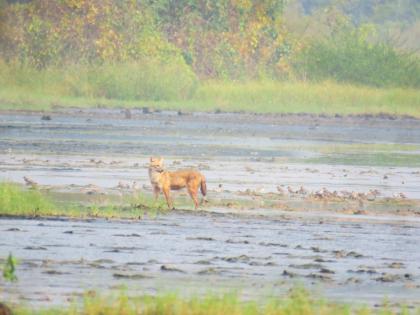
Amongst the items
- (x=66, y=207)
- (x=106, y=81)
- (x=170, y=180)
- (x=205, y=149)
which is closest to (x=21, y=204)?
(x=66, y=207)

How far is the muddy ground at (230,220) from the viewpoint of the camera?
12.1m

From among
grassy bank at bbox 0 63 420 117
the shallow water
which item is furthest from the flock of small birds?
grassy bank at bbox 0 63 420 117

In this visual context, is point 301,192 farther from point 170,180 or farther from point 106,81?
point 106,81

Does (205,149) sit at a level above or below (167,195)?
below

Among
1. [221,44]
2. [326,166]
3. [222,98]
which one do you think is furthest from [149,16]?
[326,166]

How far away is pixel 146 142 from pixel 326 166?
6142mm

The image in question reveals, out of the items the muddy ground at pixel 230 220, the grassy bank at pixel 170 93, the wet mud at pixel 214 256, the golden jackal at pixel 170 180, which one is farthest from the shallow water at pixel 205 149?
the wet mud at pixel 214 256

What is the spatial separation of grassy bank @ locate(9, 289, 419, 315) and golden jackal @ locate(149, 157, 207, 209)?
713cm

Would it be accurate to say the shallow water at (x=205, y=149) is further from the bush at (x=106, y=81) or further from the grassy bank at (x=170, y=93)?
the bush at (x=106, y=81)

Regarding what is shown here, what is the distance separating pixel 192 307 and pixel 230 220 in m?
7.36

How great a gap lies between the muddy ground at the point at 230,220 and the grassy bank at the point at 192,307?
0.73 m

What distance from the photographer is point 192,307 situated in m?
9.64

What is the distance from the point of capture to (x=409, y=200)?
20.7 metres

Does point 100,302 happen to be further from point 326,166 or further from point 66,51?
point 66,51
